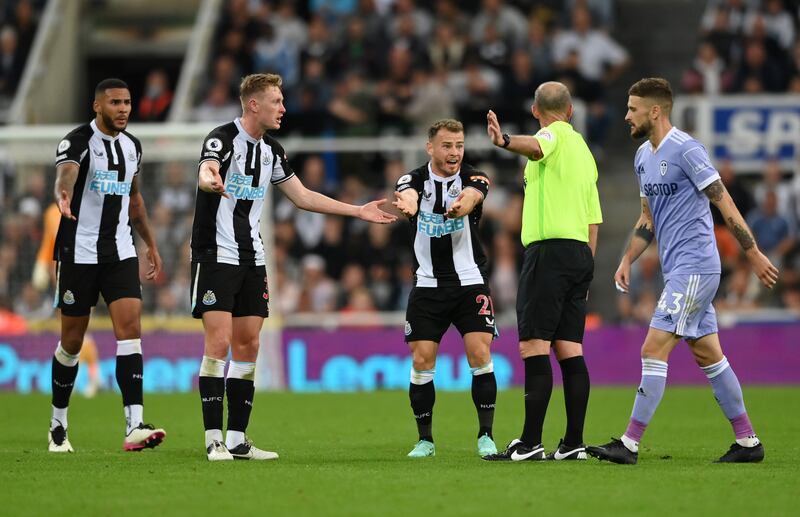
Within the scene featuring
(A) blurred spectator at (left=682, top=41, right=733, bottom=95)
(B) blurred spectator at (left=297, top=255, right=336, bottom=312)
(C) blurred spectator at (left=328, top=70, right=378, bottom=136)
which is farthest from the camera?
(C) blurred spectator at (left=328, top=70, right=378, bottom=136)

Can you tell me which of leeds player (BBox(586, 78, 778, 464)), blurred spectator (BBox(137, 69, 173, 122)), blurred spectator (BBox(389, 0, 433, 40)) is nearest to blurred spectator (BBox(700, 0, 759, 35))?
blurred spectator (BBox(389, 0, 433, 40))

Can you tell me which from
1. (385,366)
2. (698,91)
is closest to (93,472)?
(385,366)

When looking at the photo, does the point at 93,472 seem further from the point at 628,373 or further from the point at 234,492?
the point at 628,373

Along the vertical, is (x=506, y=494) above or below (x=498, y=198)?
below

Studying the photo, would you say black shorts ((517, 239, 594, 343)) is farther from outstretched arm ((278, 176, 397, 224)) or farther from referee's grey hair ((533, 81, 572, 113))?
outstretched arm ((278, 176, 397, 224))

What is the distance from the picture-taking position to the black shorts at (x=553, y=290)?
8.69m

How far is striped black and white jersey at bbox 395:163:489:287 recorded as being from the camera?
932 centimetres

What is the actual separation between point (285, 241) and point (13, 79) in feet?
24.8

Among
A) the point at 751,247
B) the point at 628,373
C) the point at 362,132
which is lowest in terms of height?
the point at 628,373

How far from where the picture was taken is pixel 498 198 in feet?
63.3

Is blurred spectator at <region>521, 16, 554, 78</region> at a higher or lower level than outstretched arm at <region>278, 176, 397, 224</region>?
higher

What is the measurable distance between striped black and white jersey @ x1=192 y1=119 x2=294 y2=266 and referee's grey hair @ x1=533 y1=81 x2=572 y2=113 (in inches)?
75.6

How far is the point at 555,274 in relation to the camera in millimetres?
8695

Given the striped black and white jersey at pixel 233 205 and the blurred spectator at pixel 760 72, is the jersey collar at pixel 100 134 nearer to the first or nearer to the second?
the striped black and white jersey at pixel 233 205
